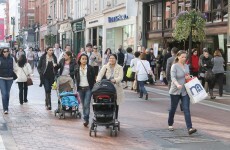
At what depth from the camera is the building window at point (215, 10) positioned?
1960 cm

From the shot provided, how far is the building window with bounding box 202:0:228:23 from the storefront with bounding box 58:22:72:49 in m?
29.0

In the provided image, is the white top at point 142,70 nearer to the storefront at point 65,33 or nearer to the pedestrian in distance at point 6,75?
the pedestrian in distance at point 6,75

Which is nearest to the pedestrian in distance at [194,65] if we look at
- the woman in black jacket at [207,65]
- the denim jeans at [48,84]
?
the woman in black jacket at [207,65]

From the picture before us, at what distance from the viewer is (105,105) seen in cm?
961

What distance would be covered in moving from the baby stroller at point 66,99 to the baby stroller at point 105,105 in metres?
2.26

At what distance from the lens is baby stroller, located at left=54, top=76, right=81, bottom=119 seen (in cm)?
1178

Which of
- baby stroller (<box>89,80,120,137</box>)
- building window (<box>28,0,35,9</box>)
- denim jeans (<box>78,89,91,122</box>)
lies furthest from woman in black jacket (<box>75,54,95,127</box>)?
building window (<box>28,0,35,9</box>)

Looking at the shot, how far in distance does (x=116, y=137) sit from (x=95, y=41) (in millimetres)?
31445

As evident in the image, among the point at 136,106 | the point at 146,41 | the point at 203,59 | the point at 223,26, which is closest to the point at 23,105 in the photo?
the point at 136,106

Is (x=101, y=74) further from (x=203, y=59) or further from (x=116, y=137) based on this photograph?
(x=203, y=59)

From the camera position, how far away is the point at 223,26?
19562mm

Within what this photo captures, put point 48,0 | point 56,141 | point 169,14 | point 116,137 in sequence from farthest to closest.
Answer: point 48,0, point 169,14, point 116,137, point 56,141

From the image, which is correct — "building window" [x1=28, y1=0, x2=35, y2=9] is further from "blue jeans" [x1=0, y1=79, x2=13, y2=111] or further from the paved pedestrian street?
"blue jeans" [x1=0, y1=79, x2=13, y2=111]

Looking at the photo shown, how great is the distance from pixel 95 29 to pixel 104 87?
31.5 meters
